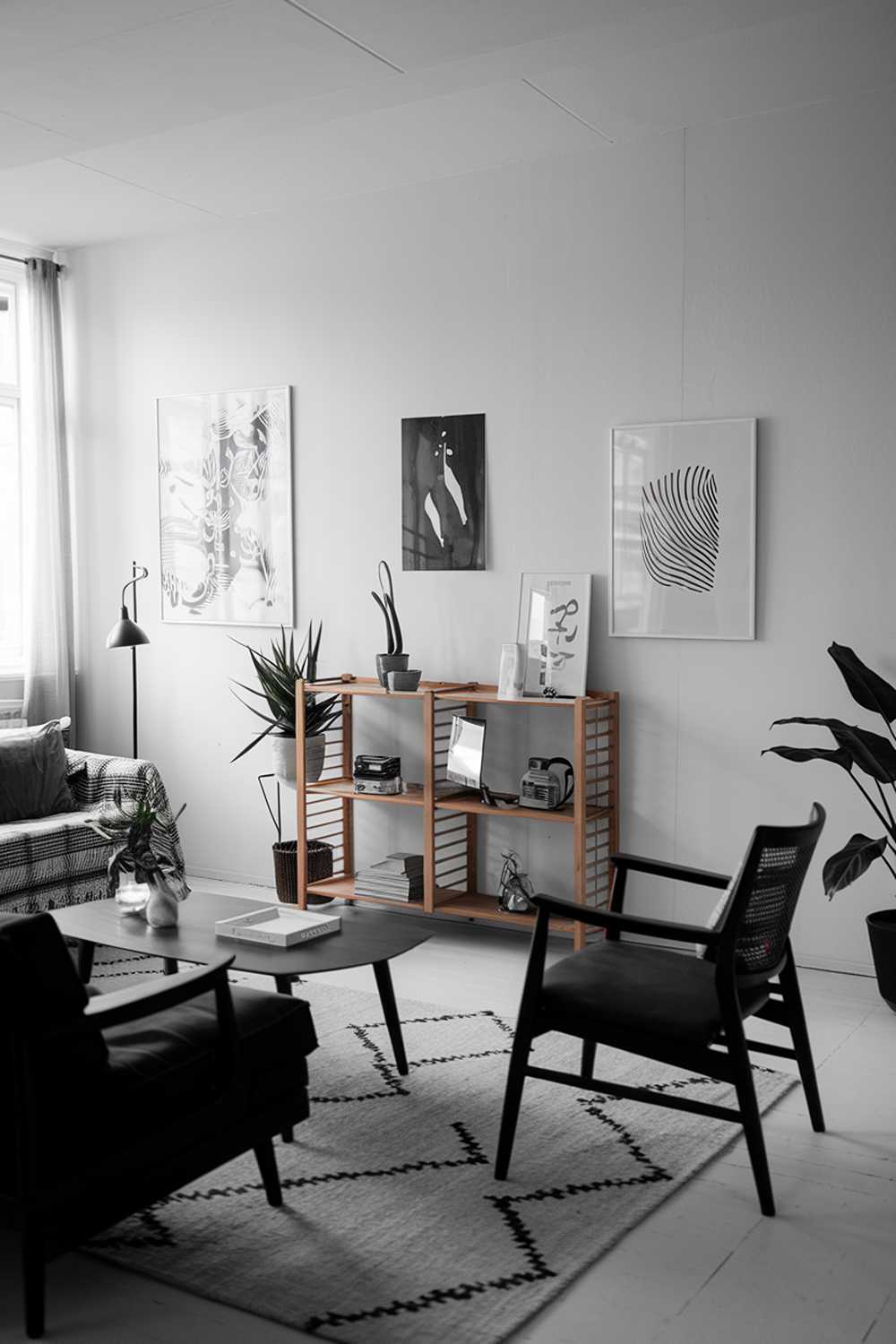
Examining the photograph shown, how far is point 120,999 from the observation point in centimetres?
234

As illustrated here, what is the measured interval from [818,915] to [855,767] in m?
0.55

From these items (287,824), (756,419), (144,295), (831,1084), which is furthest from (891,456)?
(144,295)

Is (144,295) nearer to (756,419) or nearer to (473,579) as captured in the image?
(473,579)

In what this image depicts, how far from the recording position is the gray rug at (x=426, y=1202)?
2.36 meters

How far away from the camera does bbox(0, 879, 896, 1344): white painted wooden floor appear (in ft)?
7.39

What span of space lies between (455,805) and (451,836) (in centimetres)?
37

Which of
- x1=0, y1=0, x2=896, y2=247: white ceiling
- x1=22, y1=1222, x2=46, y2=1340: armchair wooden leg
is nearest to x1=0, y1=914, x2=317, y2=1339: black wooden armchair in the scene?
x1=22, y1=1222, x2=46, y2=1340: armchair wooden leg

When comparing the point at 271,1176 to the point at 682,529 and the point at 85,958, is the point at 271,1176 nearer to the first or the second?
the point at 85,958

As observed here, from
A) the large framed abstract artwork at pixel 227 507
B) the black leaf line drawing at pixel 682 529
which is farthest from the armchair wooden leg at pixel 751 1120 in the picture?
the large framed abstract artwork at pixel 227 507

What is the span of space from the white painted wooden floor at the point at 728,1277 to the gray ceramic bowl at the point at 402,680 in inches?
85.6

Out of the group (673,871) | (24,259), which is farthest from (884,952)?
(24,259)

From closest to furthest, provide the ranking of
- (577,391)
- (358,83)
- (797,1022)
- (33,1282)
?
1. (33,1282)
2. (797,1022)
3. (358,83)
4. (577,391)

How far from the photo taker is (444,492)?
5.08 m

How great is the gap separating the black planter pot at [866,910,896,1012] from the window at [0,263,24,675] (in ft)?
13.1
